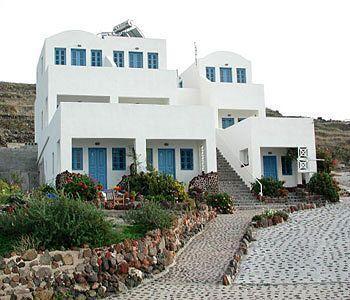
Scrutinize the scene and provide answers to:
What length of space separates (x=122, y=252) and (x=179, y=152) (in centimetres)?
1505

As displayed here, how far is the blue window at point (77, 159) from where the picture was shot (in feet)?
84.5

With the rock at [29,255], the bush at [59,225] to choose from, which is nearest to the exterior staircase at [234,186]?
the bush at [59,225]

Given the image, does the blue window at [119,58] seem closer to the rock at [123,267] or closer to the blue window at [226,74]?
the blue window at [226,74]

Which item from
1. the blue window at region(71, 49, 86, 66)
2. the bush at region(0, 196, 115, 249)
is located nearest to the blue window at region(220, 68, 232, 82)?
the blue window at region(71, 49, 86, 66)

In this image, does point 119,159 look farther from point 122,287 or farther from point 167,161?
point 122,287

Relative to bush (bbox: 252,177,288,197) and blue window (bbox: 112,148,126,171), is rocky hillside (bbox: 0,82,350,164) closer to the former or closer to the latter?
blue window (bbox: 112,148,126,171)

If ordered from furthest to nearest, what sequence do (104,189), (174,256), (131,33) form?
(131,33) < (104,189) < (174,256)

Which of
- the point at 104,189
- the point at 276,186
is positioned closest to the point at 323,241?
the point at 276,186

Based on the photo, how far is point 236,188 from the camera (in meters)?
27.1

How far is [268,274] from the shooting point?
12555 millimetres

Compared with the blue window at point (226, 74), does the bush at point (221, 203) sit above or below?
below

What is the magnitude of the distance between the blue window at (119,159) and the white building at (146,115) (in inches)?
1.8

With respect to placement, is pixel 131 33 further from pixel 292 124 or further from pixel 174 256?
pixel 174 256

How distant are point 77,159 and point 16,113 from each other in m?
41.3
